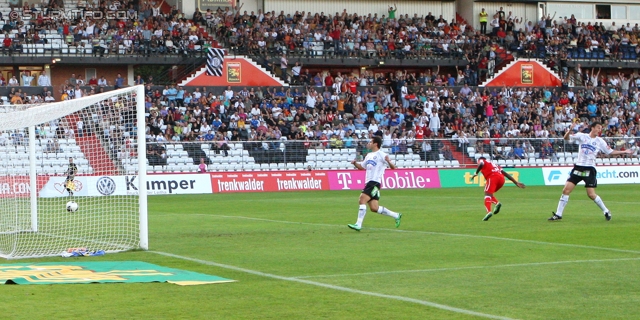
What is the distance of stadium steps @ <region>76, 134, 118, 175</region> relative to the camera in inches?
869

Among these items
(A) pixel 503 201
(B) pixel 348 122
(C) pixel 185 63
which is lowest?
(A) pixel 503 201

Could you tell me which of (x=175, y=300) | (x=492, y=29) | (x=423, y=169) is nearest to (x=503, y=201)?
(x=423, y=169)

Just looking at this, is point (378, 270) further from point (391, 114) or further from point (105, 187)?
Answer: point (391, 114)

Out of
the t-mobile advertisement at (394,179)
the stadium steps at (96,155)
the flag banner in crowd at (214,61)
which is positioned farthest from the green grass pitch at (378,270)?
the flag banner in crowd at (214,61)

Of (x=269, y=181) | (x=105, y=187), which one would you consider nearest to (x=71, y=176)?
(x=105, y=187)

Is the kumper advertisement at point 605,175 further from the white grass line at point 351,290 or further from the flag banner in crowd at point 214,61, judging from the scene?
the white grass line at point 351,290

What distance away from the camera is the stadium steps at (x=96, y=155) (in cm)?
2207

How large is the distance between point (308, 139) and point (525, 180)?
32.8 ft

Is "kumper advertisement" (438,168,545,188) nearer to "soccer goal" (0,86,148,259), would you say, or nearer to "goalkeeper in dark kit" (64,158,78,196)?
"goalkeeper in dark kit" (64,158,78,196)

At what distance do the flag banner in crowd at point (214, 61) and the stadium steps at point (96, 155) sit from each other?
20777 millimetres

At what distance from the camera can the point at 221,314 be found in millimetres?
9195

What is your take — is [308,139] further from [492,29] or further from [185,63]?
[492,29]

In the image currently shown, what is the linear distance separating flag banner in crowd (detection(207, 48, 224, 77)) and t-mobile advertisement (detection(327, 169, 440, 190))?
12.2 m

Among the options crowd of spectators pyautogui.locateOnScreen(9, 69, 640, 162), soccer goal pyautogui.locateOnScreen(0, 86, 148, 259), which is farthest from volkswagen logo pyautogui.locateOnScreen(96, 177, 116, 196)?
crowd of spectators pyautogui.locateOnScreen(9, 69, 640, 162)
